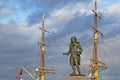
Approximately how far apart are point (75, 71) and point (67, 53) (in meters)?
1.96

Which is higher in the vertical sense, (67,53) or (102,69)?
(102,69)

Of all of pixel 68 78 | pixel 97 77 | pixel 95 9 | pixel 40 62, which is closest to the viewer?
pixel 68 78

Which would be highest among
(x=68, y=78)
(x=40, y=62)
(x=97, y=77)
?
(x=40, y=62)

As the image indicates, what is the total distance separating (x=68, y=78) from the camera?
114 feet

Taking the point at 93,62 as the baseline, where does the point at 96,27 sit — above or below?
above

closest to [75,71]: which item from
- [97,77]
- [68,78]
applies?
[68,78]

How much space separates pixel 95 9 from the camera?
104812 millimetres

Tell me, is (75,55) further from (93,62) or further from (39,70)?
(39,70)

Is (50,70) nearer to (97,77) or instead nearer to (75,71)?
(97,77)

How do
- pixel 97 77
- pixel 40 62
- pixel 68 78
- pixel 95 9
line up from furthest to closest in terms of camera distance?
pixel 40 62 < pixel 95 9 < pixel 97 77 < pixel 68 78

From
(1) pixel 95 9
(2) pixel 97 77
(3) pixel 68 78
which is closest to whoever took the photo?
(3) pixel 68 78

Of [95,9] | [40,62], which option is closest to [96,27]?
[95,9]

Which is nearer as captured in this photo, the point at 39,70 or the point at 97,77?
the point at 97,77

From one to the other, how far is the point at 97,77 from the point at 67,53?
61159 mm
